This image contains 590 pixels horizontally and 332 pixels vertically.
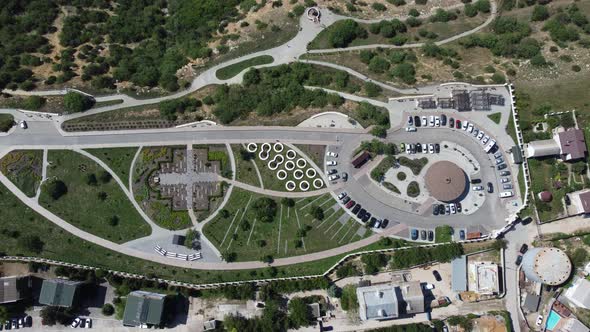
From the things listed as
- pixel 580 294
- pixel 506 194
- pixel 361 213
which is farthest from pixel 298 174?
pixel 580 294

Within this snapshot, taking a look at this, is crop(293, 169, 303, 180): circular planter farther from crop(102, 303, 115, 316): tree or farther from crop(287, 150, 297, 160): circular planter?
crop(102, 303, 115, 316): tree

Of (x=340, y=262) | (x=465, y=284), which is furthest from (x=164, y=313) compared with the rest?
(x=465, y=284)

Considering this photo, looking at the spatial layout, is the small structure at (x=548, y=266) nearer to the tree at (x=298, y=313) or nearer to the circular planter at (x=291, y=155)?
the tree at (x=298, y=313)

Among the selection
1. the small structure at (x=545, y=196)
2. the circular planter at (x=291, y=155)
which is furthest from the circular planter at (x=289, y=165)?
the small structure at (x=545, y=196)

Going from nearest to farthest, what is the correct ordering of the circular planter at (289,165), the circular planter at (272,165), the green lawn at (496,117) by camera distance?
the circular planter at (272,165), the circular planter at (289,165), the green lawn at (496,117)

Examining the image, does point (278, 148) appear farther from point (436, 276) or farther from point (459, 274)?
point (459, 274)

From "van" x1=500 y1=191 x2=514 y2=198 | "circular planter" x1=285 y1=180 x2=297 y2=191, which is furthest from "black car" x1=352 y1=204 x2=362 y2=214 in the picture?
"van" x1=500 y1=191 x2=514 y2=198

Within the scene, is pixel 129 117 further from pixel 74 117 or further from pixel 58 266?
pixel 58 266
